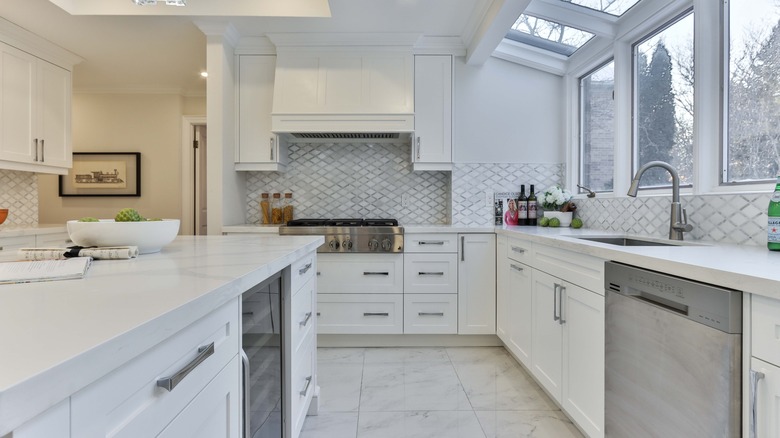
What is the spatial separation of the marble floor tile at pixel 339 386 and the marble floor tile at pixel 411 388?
0.15 feet

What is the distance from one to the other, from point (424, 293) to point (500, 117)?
1.66 metres

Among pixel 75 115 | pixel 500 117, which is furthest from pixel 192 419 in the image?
pixel 75 115

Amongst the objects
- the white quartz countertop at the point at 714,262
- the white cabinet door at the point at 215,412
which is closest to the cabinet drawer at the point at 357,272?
the white quartz countertop at the point at 714,262

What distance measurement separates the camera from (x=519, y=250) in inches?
100

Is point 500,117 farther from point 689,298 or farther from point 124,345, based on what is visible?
point 124,345

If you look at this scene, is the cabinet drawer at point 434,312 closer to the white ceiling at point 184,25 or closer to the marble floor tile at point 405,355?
the marble floor tile at point 405,355

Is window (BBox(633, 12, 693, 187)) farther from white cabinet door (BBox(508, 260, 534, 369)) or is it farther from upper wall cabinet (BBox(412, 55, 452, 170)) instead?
upper wall cabinet (BBox(412, 55, 452, 170))

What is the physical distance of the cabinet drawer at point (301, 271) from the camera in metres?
1.54

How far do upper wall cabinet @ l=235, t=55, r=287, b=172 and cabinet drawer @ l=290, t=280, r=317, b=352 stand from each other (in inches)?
67.4

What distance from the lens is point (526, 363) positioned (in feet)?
7.85

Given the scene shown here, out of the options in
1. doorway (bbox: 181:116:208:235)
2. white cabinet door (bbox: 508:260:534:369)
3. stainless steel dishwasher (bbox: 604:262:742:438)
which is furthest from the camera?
doorway (bbox: 181:116:208:235)

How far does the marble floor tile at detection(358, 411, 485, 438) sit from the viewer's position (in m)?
1.87

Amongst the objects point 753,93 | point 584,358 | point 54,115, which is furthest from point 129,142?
point 753,93

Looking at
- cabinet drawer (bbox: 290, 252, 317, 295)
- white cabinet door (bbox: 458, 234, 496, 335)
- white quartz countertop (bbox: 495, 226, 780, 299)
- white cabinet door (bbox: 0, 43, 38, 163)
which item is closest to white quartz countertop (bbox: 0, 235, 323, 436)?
cabinet drawer (bbox: 290, 252, 317, 295)
